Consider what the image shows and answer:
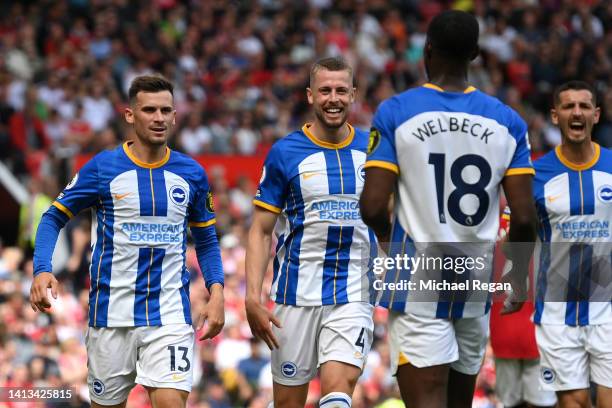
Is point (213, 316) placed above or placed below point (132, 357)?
above

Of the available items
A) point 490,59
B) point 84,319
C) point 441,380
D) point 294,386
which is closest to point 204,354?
point 84,319

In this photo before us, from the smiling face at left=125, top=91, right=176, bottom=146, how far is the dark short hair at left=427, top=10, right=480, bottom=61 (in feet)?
7.74

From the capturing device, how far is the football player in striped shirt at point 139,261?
7773 millimetres

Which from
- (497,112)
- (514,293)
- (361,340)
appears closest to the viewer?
(497,112)

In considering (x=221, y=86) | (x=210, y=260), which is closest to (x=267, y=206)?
(x=210, y=260)

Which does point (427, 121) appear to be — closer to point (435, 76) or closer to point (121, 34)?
point (435, 76)

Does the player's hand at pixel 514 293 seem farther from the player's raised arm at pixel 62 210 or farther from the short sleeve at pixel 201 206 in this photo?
the player's raised arm at pixel 62 210

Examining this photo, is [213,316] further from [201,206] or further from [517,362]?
[517,362]

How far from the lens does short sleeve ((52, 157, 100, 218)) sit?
793 centimetres

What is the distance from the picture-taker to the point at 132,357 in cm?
784

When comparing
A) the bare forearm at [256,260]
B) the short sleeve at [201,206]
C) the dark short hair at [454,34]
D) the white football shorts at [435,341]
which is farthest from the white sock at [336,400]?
the dark short hair at [454,34]

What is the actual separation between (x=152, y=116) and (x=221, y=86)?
1210 cm

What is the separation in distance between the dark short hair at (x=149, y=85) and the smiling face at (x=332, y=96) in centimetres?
101

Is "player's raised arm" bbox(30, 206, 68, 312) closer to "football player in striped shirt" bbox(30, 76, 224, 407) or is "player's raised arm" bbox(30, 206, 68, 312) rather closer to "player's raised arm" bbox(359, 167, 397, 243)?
"football player in striped shirt" bbox(30, 76, 224, 407)
